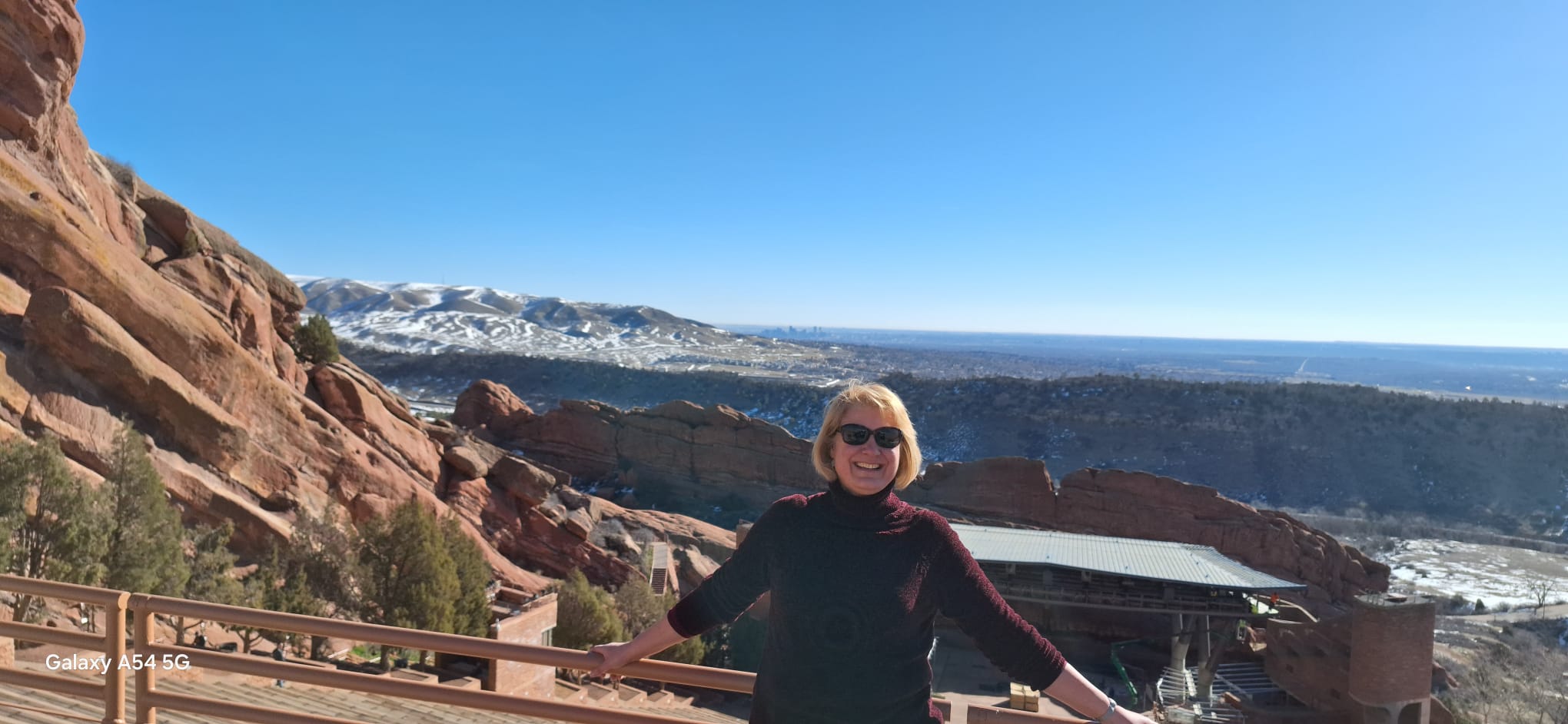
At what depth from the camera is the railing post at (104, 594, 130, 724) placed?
3.74 m

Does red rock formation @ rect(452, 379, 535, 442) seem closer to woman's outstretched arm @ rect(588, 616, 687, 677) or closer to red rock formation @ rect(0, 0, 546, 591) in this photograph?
red rock formation @ rect(0, 0, 546, 591)

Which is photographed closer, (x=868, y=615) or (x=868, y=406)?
(x=868, y=615)

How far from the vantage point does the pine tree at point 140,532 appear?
12.0 metres

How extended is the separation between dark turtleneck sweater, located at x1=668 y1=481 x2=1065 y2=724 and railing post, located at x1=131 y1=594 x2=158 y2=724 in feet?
9.42

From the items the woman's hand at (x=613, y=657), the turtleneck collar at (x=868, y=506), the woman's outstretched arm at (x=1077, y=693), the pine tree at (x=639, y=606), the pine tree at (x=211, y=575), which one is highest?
the turtleneck collar at (x=868, y=506)

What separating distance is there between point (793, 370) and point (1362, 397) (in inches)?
4065

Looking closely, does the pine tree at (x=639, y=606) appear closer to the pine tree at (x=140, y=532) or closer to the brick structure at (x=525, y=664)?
the brick structure at (x=525, y=664)

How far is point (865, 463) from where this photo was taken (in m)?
2.62

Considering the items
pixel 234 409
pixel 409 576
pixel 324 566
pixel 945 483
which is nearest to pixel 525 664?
pixel 409 576

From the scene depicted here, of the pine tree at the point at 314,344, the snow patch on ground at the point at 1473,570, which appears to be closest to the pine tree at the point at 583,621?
the pine tree at the point at 314,344

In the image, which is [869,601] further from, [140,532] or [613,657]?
[140,532]

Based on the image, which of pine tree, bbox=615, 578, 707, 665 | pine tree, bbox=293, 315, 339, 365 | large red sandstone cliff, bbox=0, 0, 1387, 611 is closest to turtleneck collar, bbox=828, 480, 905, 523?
large red sandstone cliff, bbox=0, 0, 1387, 611

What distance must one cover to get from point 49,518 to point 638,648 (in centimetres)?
1333

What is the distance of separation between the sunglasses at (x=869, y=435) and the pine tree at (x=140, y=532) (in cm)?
1304
